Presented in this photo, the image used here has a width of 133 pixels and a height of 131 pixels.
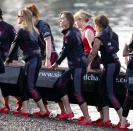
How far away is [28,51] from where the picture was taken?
10.7 meters

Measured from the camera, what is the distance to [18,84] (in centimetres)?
1140

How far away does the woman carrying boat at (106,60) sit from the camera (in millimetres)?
10227

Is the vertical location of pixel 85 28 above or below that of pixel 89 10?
above

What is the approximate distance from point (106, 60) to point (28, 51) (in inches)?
53.7

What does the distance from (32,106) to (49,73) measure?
127 inches

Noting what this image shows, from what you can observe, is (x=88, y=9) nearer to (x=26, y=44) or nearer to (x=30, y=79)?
(x=30, y=79)

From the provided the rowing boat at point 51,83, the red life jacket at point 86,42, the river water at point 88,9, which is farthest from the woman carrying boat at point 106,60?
the river water at point 88,9

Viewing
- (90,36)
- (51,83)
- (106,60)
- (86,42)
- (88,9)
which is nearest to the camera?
(106,60)

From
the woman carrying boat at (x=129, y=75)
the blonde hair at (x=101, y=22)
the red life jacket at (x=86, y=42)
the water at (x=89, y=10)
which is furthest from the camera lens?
the water at (x=89, y=10)

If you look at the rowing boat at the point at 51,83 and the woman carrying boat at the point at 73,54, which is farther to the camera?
the rowing boat at the point at 51,83

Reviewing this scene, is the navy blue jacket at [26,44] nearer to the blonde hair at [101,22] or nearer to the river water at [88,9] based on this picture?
the blonde hair at [101,22]

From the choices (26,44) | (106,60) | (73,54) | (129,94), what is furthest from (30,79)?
(129,94)

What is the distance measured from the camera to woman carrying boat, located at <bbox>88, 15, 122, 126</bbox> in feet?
Answer: 33.6

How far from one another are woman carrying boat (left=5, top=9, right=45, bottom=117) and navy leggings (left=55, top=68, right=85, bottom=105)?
0.43 meters
